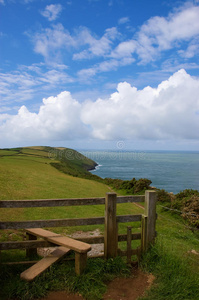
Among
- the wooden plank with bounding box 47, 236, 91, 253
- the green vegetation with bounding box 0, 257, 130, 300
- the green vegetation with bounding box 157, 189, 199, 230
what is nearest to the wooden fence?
the wooden plank with bounding box 47, 236, 91, 253

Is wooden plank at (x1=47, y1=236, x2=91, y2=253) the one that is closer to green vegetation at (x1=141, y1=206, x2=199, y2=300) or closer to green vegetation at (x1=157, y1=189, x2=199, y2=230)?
green vegetation at (x1=141, y1=206, x2=199, y2=300)

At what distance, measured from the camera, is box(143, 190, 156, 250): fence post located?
596cm

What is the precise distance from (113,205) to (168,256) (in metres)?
1.80

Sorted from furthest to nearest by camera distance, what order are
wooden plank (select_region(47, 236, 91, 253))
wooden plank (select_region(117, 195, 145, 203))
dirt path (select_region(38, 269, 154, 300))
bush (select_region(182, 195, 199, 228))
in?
bush (select_region(182, 195, 199, 228)), wooden plank (select_region(117, 195, 145, 203)), wooden plank (select_region(47, 236, 91, 253)), dirt path (select_region(38, 269, 154, 300))

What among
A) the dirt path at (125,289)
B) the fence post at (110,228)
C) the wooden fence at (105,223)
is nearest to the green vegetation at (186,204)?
the wooden fence at (105,223)

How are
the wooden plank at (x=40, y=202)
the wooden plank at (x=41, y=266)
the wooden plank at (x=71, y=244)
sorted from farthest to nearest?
1. the wooden plank at (x=40, y=202)
2. the wooden plank at (x=71, y=244)
3. the wooden plank at (x=41, y=266)

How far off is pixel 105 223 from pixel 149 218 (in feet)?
4.00

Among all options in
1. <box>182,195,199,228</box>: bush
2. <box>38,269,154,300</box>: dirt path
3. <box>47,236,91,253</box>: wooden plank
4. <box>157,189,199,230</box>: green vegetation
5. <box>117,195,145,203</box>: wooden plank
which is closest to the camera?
<box>38,269,154,300</box>: dirt path

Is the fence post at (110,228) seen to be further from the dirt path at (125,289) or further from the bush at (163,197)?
the bush at (163,197)

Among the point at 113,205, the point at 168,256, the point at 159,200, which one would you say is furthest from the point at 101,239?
the point at 159,200

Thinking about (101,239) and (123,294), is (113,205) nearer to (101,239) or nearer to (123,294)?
(101,239)

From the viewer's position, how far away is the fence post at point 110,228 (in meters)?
5.69

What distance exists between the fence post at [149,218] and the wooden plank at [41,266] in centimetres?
215

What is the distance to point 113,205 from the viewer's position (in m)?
5.74
